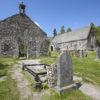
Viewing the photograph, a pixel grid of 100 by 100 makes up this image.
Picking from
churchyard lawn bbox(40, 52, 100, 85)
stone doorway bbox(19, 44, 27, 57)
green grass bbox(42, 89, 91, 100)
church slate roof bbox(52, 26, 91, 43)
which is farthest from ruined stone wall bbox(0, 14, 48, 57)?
church slate roof bbox(52, 26, 91, 43)

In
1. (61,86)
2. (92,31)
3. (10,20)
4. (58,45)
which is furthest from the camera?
(58,45)

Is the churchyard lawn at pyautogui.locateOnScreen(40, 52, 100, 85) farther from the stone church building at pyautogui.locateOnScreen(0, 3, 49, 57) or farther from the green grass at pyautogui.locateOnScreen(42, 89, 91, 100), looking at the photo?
the stone church building at pyautogui.locateOnScreen(0, 3, 49, 57)

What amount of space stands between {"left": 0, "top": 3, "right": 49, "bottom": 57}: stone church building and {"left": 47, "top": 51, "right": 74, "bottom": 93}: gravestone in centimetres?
1953

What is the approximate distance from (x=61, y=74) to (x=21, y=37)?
68.3 ft

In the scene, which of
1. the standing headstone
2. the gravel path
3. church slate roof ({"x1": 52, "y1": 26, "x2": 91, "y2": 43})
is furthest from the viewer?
church slate roof ({"x1": 52, "y1": 26, "x2": 91, "y2": 43})

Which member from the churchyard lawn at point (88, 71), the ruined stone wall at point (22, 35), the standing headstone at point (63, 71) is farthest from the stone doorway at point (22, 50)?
the standing headstone at point (63, 71)

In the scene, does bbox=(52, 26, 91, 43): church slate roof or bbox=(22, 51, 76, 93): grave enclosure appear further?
bbox=(52, 26, 91, 43): church slate roof

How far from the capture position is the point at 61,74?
345 inches

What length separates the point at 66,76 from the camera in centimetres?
907

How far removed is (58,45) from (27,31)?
31.4 meters

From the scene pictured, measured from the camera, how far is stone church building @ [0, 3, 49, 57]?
90.3 feet

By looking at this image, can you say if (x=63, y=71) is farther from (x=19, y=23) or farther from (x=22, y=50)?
(x=19, y=23)

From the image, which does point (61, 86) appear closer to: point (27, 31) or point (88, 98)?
point (88, 98)

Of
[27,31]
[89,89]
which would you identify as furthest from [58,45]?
[89,89]
